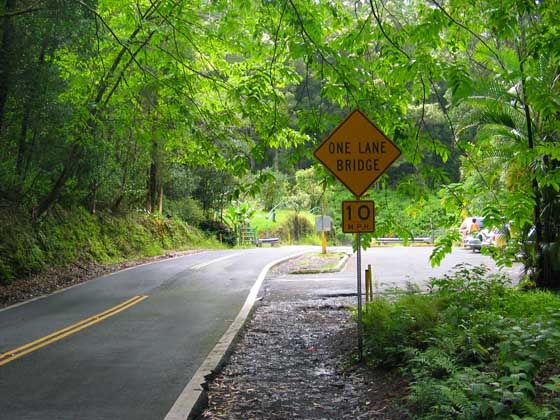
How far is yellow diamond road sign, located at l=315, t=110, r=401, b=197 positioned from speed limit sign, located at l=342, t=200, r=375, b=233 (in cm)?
17

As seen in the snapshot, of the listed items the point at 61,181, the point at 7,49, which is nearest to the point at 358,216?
the point at 7,49

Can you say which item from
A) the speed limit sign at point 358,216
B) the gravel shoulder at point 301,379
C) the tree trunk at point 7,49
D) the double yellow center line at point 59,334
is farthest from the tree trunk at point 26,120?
the speed limit sign at point 358,216

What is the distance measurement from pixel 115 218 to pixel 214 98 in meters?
14.7

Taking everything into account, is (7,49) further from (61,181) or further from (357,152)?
(357,152)

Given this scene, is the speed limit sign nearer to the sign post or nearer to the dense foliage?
the sign post

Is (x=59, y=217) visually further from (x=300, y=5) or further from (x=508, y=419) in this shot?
(x=508, y=419)

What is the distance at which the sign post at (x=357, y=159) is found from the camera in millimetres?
7434

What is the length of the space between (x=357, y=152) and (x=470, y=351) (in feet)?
9.56

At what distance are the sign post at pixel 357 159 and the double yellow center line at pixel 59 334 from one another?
504 cm

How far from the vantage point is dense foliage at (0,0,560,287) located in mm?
7227

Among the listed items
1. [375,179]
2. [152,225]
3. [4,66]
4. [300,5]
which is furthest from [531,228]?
[152,225]

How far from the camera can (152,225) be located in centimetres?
3084

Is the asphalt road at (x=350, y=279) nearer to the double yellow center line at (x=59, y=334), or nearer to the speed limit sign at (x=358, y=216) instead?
the double yellow center line at (x=59, y=334)

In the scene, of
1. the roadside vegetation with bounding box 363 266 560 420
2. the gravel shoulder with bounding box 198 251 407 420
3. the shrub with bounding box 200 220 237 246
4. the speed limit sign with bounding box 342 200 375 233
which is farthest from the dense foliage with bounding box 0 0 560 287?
the shrub with bounding box 200 220 237 246
